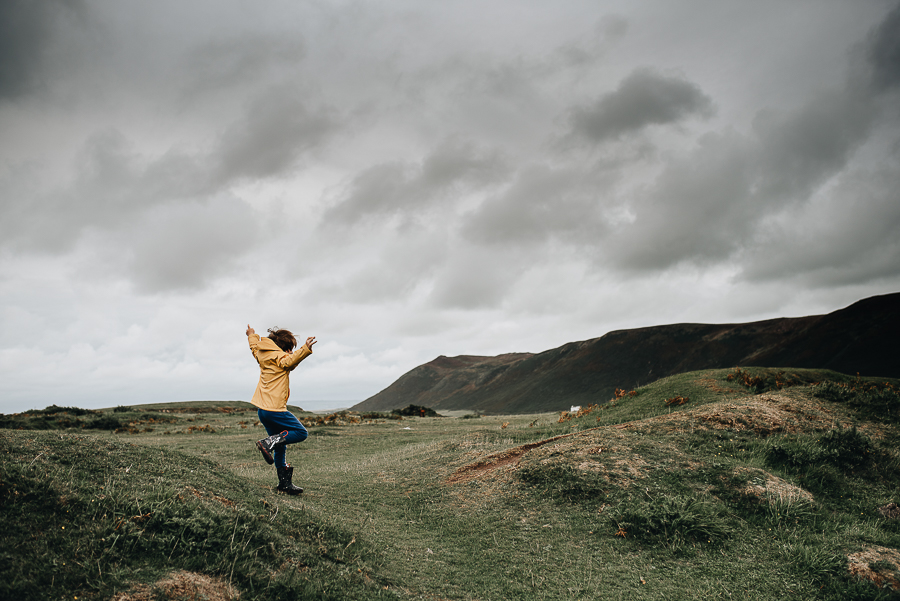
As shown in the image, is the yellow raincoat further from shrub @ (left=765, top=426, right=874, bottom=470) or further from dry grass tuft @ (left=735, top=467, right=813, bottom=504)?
shrub @ (left=765, top=426, right=874, bottom=470)

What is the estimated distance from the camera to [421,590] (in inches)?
203

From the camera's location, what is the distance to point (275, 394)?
7.34 metres

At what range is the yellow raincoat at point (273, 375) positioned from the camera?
286 inches

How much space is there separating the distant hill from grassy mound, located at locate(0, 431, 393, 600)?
6448cm

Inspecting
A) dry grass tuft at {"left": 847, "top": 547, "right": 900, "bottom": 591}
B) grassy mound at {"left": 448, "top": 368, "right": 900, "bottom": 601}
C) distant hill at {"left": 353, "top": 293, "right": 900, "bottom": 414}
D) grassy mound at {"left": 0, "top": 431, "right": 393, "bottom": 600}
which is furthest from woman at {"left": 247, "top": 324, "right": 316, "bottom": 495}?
distant hill at {"left": 353, "top": 293, "right": 900, "bottom": 414}

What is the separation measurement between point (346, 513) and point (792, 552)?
6670 mm

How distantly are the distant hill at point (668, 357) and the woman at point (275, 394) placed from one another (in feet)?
209

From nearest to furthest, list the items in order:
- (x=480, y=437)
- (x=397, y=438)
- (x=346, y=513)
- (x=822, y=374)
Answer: (x=346, y=513), (x=480, y=437), (x=822, y=374), (x=397, y=438)

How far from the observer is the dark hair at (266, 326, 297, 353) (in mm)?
7855

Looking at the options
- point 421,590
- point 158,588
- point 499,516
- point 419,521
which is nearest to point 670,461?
point 499,516

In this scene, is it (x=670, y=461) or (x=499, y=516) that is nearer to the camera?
(x=499, y=516)

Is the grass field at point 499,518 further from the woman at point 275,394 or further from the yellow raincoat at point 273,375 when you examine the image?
the yellow raincoat at point 273,375

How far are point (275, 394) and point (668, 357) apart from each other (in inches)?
3501

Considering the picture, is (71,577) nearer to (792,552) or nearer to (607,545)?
(607,545)
